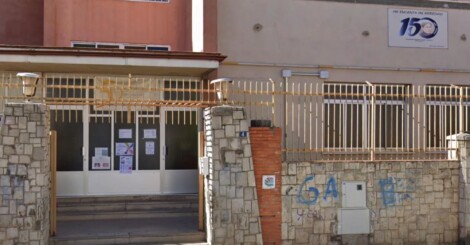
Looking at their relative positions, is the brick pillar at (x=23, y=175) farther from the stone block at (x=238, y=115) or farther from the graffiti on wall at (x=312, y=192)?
the graffiti on wall at (x=312, y=192)

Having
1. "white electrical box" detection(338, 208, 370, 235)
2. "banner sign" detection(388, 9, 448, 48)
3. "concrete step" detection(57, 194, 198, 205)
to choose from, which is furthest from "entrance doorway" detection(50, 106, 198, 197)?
"banner sign" detection(388, 9, 448, 48)

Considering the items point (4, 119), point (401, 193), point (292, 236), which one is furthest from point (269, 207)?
point (4, 119)

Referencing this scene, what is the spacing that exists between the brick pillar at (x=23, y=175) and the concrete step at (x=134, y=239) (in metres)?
0.51

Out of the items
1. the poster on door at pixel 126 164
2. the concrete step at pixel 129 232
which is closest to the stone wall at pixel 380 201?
the concrete step at pixel 129 232

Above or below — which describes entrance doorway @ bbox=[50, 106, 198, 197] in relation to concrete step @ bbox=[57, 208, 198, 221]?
above

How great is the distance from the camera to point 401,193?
10.1m

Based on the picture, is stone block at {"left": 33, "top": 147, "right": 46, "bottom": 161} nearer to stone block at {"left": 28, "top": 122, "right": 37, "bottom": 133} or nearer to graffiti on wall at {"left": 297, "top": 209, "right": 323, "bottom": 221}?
stone block at {"left": 28, "top": 122, "right": 37, "bottom": 133}

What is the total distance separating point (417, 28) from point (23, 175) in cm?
1084

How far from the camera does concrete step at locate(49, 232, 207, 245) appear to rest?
9.27m

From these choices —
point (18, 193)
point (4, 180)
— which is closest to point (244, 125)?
point (18, 193)

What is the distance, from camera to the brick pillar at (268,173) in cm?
945

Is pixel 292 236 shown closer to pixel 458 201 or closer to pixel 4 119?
pixel 458 201

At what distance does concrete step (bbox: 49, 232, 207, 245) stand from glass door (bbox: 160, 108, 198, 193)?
3.25m

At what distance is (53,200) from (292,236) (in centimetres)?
439
